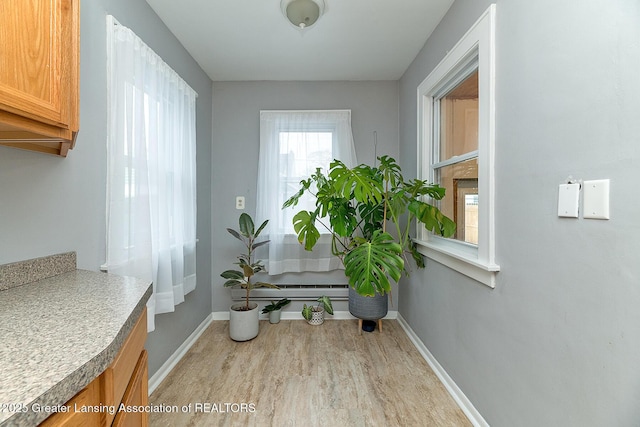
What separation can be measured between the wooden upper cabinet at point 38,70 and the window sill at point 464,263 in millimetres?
1753

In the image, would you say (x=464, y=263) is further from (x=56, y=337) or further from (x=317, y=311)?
(x=56, y=337)

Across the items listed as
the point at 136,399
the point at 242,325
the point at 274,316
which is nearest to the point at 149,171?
the point at 136,399

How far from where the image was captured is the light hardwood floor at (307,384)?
1.46 metres

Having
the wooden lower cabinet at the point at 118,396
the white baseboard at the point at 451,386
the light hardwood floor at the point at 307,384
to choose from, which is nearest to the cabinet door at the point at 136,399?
the wooden lower cabinet at the point at 118,396

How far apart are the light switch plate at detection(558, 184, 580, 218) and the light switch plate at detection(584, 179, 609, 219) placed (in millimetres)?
29

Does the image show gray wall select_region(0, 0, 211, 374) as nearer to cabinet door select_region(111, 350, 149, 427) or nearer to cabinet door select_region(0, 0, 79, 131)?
cabinet door select_region(0, 0, 79, 131)

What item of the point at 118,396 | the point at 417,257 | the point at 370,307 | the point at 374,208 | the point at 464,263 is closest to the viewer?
the point at 118,396

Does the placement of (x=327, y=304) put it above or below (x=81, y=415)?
below

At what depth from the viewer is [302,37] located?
1.99 m

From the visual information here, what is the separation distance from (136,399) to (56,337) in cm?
40

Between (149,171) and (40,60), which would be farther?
(149,171)

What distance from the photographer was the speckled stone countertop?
39 cm

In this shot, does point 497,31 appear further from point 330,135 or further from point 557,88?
point 330,135

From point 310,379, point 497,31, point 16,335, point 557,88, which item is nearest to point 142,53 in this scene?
point 16,335
